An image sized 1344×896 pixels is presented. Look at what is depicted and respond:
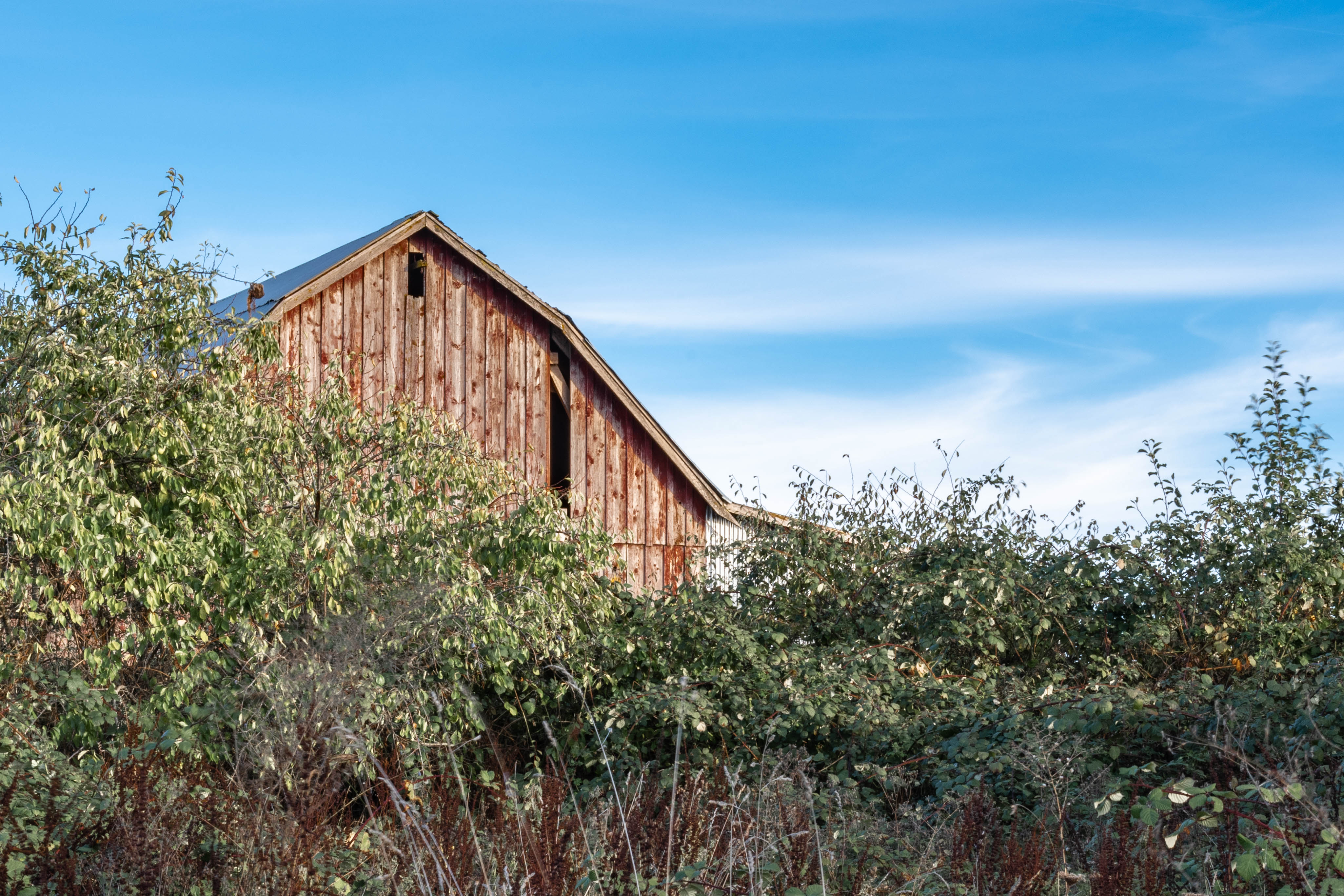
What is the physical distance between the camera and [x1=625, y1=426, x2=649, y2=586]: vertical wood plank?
1461 cm

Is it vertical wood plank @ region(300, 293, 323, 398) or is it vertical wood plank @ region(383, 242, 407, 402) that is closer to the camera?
vertical wood plank @ region(300, 293, 323, 398)

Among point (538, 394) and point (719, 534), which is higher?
point (538, 394)

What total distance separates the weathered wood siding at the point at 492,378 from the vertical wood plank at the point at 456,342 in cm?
1

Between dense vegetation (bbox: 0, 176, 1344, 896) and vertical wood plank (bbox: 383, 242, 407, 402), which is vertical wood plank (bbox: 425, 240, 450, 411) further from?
dense vegetation (bbox: 0, 176, 1344, 896)

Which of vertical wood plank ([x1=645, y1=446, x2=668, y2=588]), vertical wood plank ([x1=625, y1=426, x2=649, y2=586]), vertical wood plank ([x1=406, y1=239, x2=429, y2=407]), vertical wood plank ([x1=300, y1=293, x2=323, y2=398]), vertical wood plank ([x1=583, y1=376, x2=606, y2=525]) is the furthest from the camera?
vertical wood plank ([x1=645, y1=446, x2=668, y2=588])

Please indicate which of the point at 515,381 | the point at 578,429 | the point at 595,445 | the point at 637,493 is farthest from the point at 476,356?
the point at 637,493

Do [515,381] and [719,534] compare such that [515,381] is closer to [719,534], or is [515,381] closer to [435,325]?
[435,325]

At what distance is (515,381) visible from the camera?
13.6 metres

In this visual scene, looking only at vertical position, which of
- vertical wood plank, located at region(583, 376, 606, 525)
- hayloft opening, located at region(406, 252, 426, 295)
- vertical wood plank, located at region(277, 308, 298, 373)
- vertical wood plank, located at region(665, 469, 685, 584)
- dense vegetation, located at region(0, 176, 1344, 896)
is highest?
hayloft opening, located at region(406, 252, 426, 295)

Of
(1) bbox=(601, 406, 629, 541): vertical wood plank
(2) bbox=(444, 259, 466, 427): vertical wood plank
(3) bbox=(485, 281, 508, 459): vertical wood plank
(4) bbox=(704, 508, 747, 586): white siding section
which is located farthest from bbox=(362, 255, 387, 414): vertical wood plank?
(4) bbox=(704, 508, 747, 586): white siding section

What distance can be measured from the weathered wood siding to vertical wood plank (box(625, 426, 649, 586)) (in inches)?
0.6

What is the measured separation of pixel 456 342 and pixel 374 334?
3.31 feet

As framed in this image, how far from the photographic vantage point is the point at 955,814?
5566mm

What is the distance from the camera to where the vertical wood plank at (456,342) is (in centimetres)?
1310
